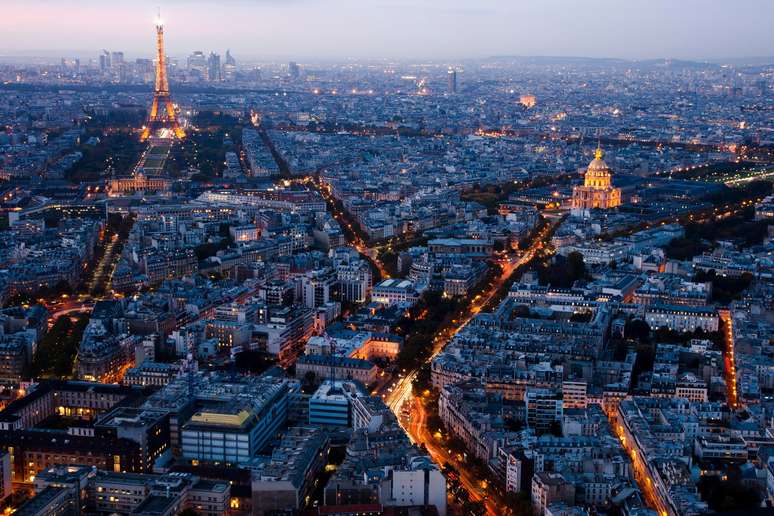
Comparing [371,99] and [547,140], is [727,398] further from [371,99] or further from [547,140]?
[371,99]

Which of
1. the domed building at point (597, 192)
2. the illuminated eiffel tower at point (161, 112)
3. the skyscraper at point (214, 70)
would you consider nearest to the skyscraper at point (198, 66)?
the skyscraper at point (214, 70)

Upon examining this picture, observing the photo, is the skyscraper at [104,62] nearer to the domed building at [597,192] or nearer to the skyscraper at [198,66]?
the skyscraper at [198,66]

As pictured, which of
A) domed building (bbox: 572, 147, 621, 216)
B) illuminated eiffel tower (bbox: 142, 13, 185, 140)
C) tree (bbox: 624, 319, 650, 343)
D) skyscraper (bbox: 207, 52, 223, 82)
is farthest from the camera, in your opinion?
skyscraper (bbox: 207, 52, 223, 82)

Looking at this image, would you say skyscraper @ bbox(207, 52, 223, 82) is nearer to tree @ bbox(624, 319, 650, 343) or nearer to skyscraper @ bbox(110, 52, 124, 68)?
skyscraper @ bbox(110, 52, 124, 68)

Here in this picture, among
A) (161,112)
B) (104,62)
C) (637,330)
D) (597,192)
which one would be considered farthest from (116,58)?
(637,330)

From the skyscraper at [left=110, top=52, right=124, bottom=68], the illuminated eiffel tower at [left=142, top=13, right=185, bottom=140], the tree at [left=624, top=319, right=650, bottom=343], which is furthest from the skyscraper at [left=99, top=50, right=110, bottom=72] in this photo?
the tree at [left=624, top=319, right=650, bottom=343]

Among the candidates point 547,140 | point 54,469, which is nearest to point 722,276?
point 54,469

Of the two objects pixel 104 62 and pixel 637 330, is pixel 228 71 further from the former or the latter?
pixel 637 330
